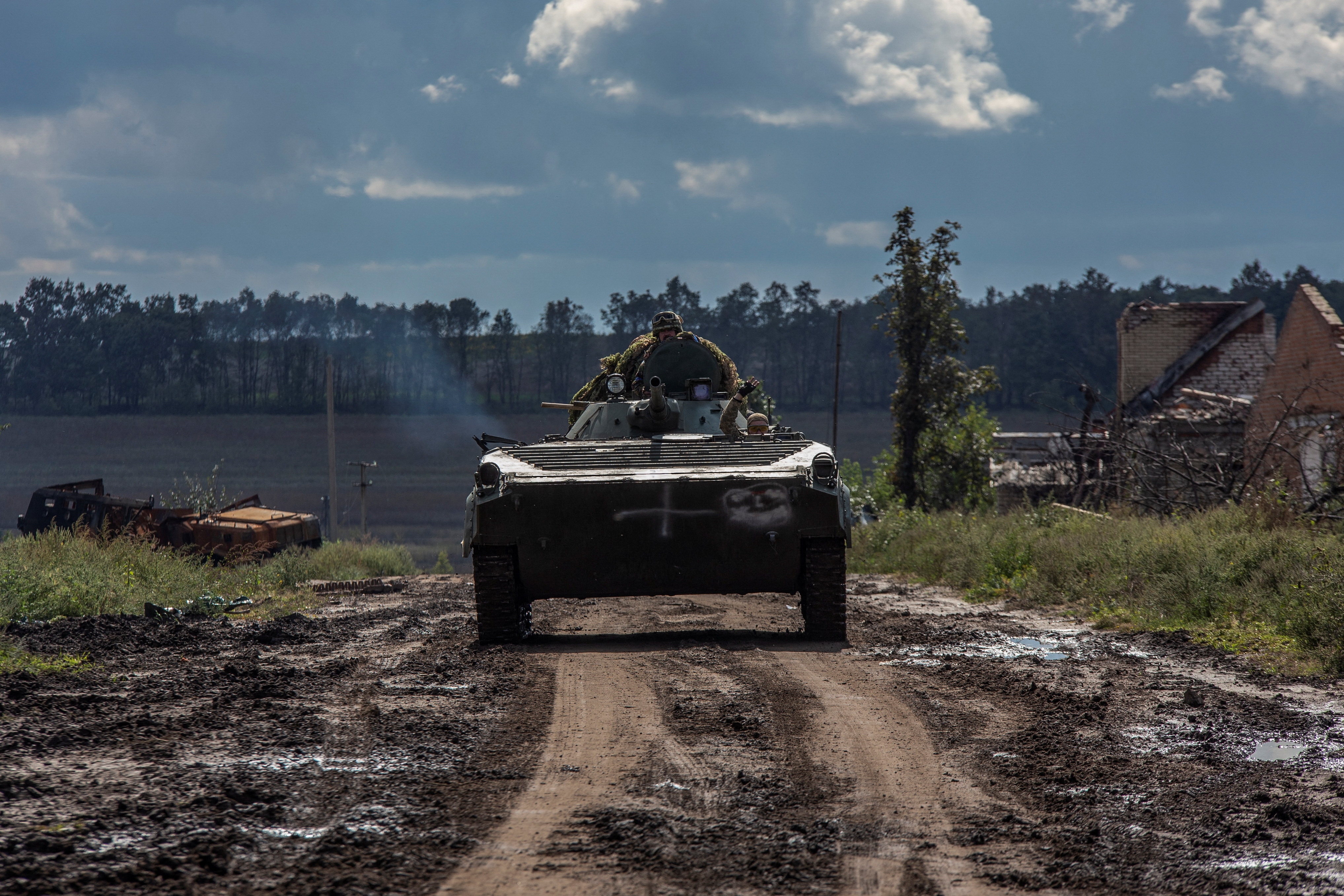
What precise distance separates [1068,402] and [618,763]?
15.1 meters

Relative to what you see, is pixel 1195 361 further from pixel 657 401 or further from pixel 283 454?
pixel 283 454

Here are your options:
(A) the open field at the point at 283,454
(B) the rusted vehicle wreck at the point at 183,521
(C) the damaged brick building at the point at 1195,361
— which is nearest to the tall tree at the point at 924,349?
(C) the damaged brick building at the point at 1195,361

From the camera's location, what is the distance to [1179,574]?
1041 cm

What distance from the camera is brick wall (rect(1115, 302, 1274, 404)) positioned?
27.8m

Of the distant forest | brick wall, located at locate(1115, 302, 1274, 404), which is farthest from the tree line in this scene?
brick wall, located at locate(1115, 302, 1274, 404)

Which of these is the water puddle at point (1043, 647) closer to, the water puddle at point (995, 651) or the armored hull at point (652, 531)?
the water puddle at point (995, 651)

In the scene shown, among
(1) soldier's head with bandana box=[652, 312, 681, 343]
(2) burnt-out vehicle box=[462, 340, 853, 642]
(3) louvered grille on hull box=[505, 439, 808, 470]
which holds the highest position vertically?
(1) soldier's head with bandana box=[652, 312, 681, 343]

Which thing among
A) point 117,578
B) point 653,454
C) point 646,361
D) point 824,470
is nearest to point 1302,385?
point 646,361

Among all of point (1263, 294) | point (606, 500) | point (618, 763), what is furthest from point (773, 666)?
point (1263, 294)

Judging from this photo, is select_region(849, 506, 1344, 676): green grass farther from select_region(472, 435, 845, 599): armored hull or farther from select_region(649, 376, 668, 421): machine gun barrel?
select_region(649, 376, 668, 421): machine gun barrel

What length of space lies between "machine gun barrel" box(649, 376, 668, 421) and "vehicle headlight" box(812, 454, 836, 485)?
2253 millimetres

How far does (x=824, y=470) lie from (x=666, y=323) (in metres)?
4.35

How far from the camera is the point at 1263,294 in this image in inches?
2464

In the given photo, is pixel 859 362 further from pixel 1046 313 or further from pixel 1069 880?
pixel 1069 880
